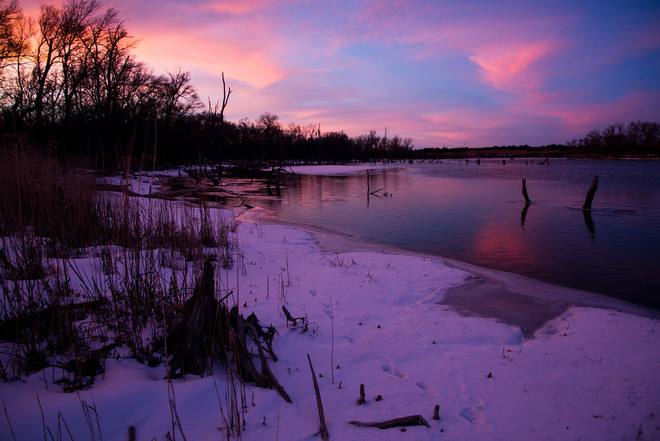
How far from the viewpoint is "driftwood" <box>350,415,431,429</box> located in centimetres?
241

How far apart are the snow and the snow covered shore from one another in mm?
12

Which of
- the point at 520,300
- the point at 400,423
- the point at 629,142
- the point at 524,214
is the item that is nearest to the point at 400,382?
the point at 400,423

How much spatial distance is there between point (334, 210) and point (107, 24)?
1180 inches

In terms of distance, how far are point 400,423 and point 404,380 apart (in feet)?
2.26

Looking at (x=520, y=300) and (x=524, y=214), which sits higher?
(x=524, y=214)

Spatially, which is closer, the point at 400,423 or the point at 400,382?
the point at 400,423

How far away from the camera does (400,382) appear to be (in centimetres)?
303

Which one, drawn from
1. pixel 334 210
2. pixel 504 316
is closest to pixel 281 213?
pixel 334 210

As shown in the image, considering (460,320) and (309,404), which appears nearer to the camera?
(309,404)

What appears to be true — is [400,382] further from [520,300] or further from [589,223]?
[589,223]

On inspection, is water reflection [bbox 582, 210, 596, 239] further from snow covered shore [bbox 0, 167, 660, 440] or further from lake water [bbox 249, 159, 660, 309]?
snow covered shore [bbox 0, 167, 660, 440]

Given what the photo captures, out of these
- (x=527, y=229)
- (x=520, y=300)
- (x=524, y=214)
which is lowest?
(x=520, y=300)

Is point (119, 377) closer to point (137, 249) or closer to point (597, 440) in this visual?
point (137, 249)

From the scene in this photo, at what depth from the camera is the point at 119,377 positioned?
259 centimetres
